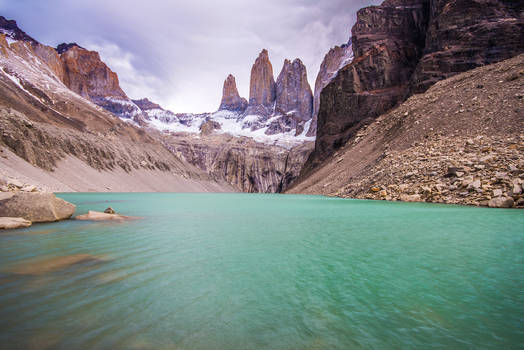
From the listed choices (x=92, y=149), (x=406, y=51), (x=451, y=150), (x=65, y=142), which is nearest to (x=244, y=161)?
(x=92, y=149)

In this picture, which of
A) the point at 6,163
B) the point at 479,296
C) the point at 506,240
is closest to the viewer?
the point at 479,296

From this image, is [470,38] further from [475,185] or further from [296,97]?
[296,97]

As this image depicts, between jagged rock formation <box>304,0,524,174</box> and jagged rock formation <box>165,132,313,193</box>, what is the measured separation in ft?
205

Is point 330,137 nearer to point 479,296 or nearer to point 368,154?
point 368,154

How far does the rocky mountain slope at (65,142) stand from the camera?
156 ft

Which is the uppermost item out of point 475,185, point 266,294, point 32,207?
point 475,185

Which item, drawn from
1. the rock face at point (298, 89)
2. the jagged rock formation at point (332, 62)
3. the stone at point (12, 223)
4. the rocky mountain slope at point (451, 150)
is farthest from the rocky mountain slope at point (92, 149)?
the rock face at point (298, 89)

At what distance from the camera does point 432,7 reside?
5272 centimetres

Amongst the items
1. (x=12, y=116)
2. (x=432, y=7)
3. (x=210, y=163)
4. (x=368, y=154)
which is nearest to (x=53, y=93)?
(x=12, y=116)

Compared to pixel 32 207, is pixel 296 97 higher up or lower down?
higher up

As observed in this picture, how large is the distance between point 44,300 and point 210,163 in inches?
5274

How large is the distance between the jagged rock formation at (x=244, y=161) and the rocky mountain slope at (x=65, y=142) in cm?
1198

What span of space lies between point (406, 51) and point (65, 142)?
78076 mm

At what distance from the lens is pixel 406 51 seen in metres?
56.4
